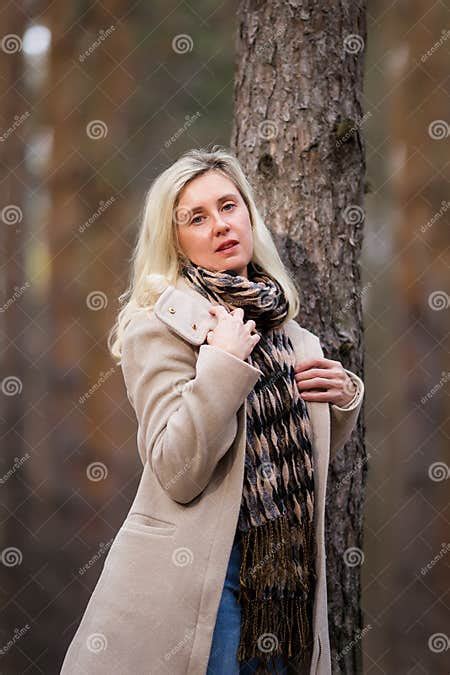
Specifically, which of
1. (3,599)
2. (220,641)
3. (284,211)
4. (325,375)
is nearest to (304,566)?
(220,641)

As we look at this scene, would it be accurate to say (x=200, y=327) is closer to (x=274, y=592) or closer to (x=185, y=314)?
(x=185, y=314)

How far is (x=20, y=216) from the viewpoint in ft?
24.0

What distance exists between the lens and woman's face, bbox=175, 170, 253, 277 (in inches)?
82.6

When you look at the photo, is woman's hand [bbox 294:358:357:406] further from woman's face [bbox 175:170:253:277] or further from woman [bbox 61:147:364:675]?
woman's face [bbox 175:170:253:277]

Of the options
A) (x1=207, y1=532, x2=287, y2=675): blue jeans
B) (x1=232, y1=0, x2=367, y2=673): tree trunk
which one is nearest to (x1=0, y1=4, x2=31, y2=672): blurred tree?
(x1=232, y1=0, x2=367, y2=673): tree trunk

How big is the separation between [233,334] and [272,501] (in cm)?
41

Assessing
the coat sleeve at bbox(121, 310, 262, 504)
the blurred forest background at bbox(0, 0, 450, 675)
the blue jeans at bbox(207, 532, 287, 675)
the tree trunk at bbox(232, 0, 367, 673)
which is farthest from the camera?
the blurred forest background at bbox(0, 0, 450, 675)

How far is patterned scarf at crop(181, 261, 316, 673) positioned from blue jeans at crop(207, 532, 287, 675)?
19mm

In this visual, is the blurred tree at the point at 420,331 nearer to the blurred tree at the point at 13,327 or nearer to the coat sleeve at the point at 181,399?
the blurred tree at the point at 13,327

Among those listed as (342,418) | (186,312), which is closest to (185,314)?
(186,312)

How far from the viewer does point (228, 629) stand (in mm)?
1887

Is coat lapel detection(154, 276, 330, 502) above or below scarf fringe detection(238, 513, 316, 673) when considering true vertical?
above

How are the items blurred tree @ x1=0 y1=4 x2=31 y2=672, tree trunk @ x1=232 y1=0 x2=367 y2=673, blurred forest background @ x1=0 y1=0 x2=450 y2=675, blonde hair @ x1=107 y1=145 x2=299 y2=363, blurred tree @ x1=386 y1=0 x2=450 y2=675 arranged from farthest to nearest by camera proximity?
1. blurred tree @ x1=386 y1=0 x2=450 y2=675
2. blurred forest background @ x1=0 y1=0 x2=450 y2=675
3. blurred tree @ x1=0 y1=4 x2=31 y2=672
4. tree trunk @ x1=232 y1=0 x2=367 y2=673
5. blonde hair @ x1=107 y1=145 x2=299 y2=363

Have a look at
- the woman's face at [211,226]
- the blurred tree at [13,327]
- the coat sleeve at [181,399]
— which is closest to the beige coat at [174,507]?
the coat sleeve at [181,399]
